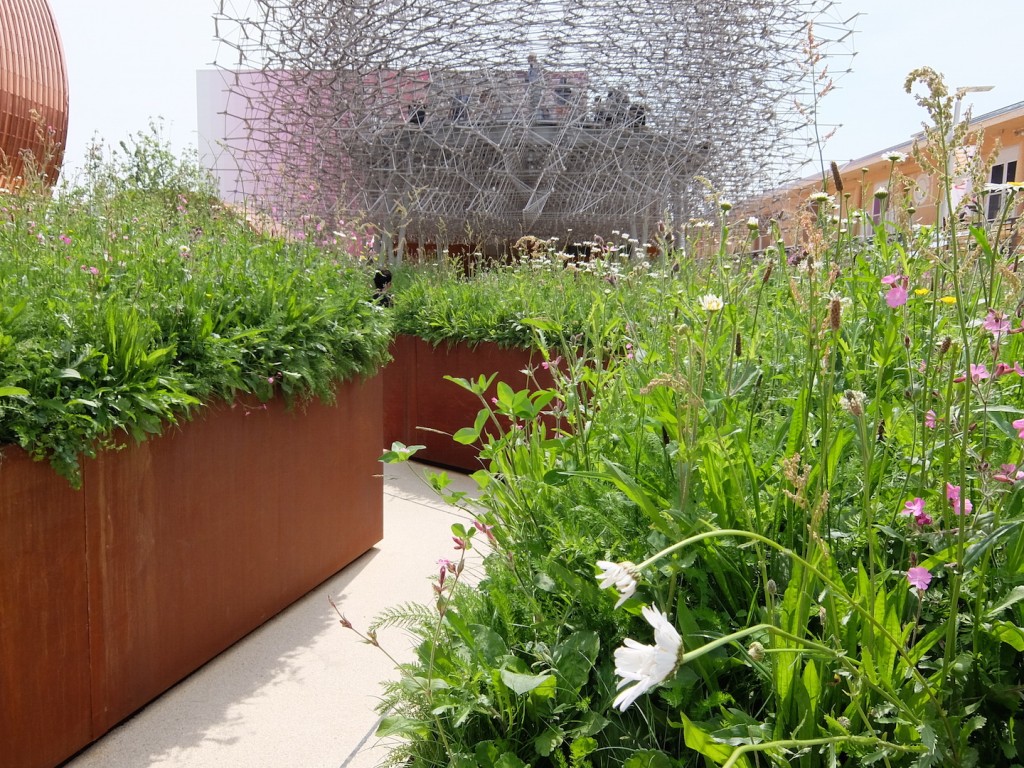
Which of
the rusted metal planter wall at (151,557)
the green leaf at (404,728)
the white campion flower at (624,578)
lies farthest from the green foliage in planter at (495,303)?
the white campion flower at (624,578)

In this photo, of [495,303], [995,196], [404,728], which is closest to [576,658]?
[404,728]

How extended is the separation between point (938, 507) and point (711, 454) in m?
0.31

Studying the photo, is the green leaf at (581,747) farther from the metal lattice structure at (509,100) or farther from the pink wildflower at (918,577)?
the metal lattice structure at (509,100)

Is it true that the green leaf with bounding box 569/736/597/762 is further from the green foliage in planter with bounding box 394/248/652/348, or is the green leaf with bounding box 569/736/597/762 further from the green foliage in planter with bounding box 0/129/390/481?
the green foliage in planter with bounding box 394/248/652/348

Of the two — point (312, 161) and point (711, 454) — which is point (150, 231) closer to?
point (711, 454)

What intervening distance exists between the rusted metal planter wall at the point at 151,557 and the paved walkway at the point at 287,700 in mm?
68

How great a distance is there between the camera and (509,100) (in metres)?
14.4

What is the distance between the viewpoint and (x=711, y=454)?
3.69 feet

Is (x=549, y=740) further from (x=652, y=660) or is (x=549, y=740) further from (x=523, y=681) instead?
(x=652, y=660)

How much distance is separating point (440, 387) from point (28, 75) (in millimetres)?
12251

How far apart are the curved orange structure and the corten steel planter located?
943cm

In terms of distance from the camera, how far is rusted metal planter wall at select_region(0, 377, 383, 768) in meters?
1.78

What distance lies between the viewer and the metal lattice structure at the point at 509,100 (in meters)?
13.4

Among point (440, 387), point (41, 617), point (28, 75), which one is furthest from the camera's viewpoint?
point (28, 75)
